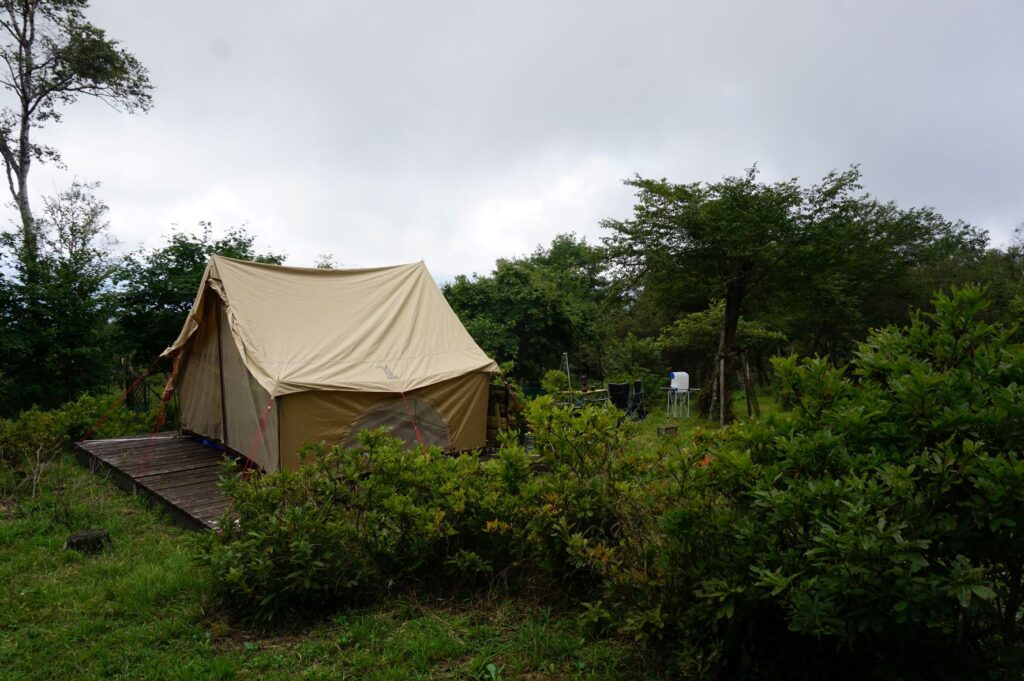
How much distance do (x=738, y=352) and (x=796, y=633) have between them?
386 inches

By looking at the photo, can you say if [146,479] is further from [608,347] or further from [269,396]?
[608,347]

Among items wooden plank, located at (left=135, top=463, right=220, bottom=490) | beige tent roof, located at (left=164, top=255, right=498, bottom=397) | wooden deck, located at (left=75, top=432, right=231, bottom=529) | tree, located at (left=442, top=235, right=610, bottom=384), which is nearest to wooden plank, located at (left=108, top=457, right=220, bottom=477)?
wooden deck, located at (left=75, top=432, right=231, bottom=529)

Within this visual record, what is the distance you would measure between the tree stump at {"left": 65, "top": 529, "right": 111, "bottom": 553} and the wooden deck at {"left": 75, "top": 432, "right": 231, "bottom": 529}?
0.58 meters

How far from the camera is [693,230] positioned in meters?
10.9

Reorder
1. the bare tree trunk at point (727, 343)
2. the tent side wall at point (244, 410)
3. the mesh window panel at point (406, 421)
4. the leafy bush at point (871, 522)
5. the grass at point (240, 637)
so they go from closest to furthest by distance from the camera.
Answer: the leafy bush at point (871, 522) → the grass at point (240, 637) → the tent side wall at point (244, 410) → the mesh window panel at point (406, 421) → the bare tree trunk at point (727, 343)

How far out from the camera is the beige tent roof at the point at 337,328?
246 inches

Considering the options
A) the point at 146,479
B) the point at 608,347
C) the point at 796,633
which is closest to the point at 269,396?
the point at 146,479

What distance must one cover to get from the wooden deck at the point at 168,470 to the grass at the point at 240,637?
3.22ft

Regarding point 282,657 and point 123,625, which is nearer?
point 282,657

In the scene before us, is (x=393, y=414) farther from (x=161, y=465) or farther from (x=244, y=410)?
(x=161, y=465)

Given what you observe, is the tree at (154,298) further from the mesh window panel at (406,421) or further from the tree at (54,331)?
the mesh window panel at (406,421)

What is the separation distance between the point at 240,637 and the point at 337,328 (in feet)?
14.4

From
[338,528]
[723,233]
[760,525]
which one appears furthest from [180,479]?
[723,233]

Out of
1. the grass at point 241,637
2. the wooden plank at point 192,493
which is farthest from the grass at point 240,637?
the wooden plank at point 192,493
